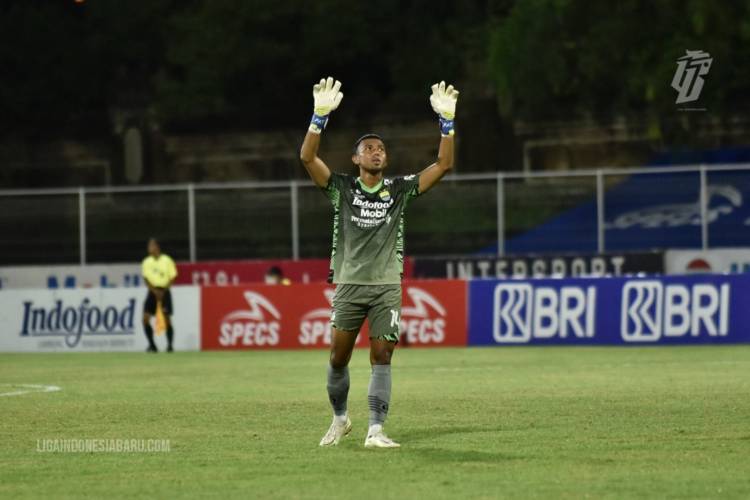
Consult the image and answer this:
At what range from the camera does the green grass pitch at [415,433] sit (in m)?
9.59

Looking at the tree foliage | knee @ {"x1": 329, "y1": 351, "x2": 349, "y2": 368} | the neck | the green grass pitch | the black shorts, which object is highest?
the tree foliage

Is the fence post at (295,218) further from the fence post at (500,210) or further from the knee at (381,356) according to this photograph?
the knee at (381,356)

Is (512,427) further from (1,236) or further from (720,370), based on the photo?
(1,236)

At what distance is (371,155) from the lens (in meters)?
11.8

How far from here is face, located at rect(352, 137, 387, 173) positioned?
38.8 feet

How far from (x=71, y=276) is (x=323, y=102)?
27524 millimetres

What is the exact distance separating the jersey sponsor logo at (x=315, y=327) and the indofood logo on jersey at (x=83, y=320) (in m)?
3.65

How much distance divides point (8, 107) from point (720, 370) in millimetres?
47368

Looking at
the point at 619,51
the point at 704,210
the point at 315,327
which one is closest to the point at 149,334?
the point at 315,327

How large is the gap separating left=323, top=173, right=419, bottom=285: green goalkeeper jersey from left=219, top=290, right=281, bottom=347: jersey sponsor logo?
18759 mm

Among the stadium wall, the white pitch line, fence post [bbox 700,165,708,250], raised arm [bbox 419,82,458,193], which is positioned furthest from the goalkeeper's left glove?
fence post [bbox 700,165,708,250]

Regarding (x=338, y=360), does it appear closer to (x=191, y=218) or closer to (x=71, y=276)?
(x=191, y=218)

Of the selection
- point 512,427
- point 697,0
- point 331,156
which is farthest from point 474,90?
point 512,427

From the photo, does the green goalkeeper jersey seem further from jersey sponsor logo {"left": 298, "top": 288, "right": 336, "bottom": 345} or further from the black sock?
the black sock
